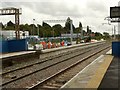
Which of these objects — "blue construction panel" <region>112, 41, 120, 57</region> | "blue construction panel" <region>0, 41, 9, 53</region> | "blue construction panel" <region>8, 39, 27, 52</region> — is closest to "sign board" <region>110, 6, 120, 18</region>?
"blue construction panel" <region>112, 41, 120, 57</region>

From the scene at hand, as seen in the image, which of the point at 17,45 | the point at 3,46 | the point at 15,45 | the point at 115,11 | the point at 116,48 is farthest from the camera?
the point at 17,45

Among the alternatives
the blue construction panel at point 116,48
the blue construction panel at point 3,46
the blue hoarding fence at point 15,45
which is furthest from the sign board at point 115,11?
the blue construction panel at point 3,46

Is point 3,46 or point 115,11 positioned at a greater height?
point 115,11

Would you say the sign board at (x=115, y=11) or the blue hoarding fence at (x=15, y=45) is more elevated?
the sign board at (x=115, y=11)

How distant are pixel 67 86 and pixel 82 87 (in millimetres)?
574

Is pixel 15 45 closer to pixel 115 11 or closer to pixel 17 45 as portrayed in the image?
pixel 17 45

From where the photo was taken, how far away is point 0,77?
44.7ft

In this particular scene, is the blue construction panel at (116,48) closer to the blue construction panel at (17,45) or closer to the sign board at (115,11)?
the sign board at (115,11)

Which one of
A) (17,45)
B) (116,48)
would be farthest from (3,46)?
(116,48)

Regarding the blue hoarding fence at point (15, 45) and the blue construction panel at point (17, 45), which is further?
the blue construction panel at point (17, 45)

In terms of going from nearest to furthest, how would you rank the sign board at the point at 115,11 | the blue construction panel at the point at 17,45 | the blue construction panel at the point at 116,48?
1. the sign board at the point at 115,11
2. the blue construction panel at the point at 116,48
3. the blue construction panel at the point at 17,45

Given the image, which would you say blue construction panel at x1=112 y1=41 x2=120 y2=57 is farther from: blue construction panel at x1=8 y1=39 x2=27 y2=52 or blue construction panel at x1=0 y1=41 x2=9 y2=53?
blue construction panel at x1=0 y1=41 x2=9 y2=53

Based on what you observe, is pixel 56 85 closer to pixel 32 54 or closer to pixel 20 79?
pixel 20 79

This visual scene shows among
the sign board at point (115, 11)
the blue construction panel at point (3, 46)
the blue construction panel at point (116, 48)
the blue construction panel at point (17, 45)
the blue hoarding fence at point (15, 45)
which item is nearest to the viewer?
the sign board at point (115, 11)
